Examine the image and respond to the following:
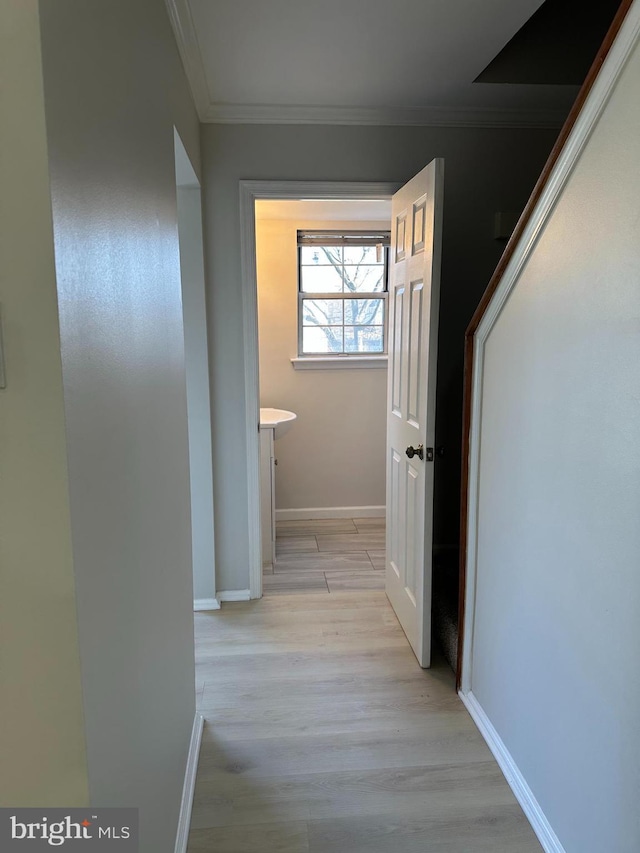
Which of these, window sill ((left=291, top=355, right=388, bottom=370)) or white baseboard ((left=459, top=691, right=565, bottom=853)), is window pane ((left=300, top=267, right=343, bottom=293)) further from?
white baseboard ((left=459, top=691, right=565, bottom=853))

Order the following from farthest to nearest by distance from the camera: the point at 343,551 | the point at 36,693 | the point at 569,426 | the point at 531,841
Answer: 1. the point at 343,551
2. the point at 531,841
3. the point at 569,426
4. the point at 36,693

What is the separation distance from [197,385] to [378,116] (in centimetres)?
151

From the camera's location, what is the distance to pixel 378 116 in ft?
8.67

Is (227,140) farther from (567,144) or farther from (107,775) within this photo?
(107,775)

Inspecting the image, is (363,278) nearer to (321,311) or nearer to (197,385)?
(321,311)

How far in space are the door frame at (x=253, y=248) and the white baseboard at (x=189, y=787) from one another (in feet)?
3.74

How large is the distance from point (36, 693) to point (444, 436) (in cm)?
242

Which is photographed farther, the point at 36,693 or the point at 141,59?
the point at 141,59

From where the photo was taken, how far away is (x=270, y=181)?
268 cm

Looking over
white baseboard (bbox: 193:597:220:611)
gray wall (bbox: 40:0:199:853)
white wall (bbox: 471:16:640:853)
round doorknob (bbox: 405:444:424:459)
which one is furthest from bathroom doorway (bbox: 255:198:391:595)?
gray wall (bbox: 40:0:199:853)

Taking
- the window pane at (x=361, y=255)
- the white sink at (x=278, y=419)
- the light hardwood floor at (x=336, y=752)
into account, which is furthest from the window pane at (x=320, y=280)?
the light hardwood floor at (x=336, y=752)

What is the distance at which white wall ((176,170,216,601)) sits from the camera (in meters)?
2.62

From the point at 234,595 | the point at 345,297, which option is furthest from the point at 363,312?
the point at 234,595

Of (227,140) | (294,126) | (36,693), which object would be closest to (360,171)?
(294,126)
